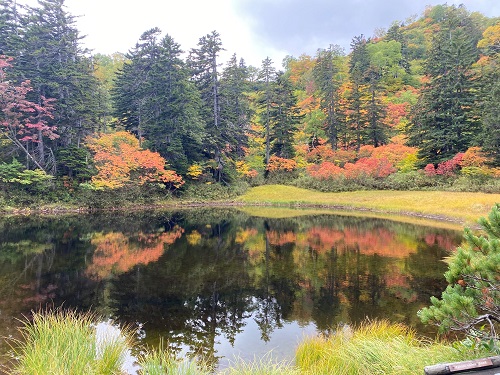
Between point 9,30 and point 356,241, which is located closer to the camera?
point 356,241

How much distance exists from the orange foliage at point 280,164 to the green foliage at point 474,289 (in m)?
38.3

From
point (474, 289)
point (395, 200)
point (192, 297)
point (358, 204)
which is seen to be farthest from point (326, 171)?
point (474, 289)

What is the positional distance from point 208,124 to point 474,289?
124ft

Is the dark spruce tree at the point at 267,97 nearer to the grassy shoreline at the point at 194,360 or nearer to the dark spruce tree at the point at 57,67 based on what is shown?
the dark spruce tree at the point at 57,67

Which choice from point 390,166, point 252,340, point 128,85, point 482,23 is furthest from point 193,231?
point 482,23

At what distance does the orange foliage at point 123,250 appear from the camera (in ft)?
39.2

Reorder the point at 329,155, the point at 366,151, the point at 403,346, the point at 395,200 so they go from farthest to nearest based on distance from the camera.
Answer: the point at 329,155 < the point at 366,151 < the point at 395,200 < the point at 403,346

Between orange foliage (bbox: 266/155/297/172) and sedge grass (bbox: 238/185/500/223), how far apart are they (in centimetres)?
322

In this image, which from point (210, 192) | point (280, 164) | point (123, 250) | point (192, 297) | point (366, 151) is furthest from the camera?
point (280, 164)

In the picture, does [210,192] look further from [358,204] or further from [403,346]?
[403,346]

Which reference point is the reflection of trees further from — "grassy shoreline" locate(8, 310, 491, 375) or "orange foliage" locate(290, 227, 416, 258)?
"orange foliage" locate(290, 227, 416, 258)

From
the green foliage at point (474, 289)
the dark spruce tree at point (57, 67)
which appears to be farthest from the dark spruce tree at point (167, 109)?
the green foliage at point (474, 289)

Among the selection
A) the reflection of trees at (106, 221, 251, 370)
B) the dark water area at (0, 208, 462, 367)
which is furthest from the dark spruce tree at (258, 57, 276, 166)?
the reflection of trees at (106, 221, 251, 370)

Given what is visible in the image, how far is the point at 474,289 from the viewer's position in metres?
3.72
